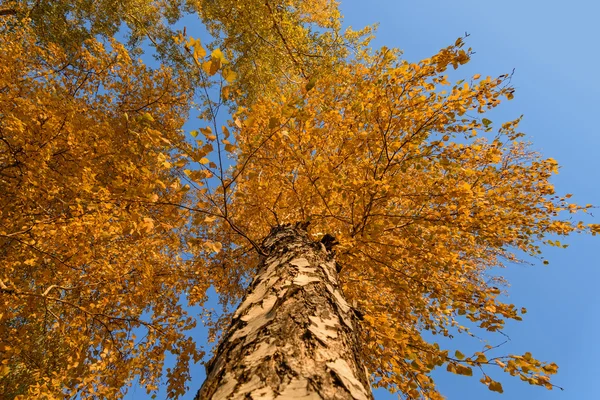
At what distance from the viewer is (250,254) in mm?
4598

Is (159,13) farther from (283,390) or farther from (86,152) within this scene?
(283,390)

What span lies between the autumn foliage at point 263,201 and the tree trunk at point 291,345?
0.43 m

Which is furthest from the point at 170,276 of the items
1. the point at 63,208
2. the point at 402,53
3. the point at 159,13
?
the point at 159,13

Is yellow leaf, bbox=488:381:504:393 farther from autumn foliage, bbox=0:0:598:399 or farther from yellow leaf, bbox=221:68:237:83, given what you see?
yellow leaf, bbox=221:68:237:83

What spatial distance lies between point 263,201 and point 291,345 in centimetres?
197

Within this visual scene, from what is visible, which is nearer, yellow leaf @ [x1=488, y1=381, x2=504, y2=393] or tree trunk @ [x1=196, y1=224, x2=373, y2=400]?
tree trunk @ [x1=196, y1=224, x2=373, y2=400]

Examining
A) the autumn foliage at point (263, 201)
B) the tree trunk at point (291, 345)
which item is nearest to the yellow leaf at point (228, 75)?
the autumn foliage at point (263, 201)

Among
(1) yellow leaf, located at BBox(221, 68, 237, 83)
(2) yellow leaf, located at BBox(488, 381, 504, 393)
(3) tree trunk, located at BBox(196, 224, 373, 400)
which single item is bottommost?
(2) yellow leaf, located at BBox(488, 381, 504, 393)

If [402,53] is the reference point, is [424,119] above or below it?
below

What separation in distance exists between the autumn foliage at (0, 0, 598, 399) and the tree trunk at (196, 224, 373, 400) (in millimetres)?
434

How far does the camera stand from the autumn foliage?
6.91 feet

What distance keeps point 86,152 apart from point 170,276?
1987mm

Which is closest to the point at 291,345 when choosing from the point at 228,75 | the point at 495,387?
the point at 228,75

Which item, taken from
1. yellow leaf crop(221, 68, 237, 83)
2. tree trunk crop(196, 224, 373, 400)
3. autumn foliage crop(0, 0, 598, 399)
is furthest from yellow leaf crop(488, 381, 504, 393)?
yellow leaf crop(221, 68, 237, 83)
